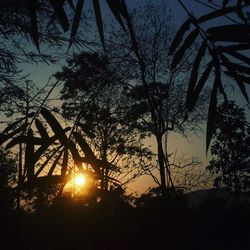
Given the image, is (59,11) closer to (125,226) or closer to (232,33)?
(232,33)

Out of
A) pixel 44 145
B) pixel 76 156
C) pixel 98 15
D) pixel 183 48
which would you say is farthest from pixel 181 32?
pixel 44 145

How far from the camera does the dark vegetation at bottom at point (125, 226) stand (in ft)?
10.5

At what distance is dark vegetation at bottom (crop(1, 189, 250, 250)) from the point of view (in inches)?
126

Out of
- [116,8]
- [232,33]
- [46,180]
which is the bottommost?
[46,180]

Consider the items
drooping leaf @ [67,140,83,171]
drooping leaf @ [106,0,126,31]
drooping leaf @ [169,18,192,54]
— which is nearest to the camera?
drooping leaf @ [106,0,126,31]

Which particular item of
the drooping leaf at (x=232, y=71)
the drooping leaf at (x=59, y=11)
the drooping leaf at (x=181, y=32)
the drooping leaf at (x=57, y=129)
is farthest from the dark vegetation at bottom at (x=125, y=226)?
the drooping leaf at (x=59, y=11)

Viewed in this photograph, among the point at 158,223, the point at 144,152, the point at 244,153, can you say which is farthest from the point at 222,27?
the point at 244,153

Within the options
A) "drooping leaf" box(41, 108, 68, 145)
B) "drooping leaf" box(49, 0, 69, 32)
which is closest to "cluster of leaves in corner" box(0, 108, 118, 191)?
"drooping leaf" box(41, 108, 68, 145)

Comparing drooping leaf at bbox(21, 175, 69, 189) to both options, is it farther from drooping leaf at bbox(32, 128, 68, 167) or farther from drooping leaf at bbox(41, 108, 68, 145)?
drooping leaf at bbox(41, 108, 68, 145)

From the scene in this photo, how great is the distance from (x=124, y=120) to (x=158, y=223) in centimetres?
1105

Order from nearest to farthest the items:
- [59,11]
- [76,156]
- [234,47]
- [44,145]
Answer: [59,11] → [234,47] → [76,156] → [44,145]

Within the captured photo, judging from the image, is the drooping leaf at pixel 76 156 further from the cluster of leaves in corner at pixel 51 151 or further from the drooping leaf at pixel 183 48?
the drooping leaf at pixel 183 48

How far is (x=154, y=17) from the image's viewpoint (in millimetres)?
17781

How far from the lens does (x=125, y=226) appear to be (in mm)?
10773
